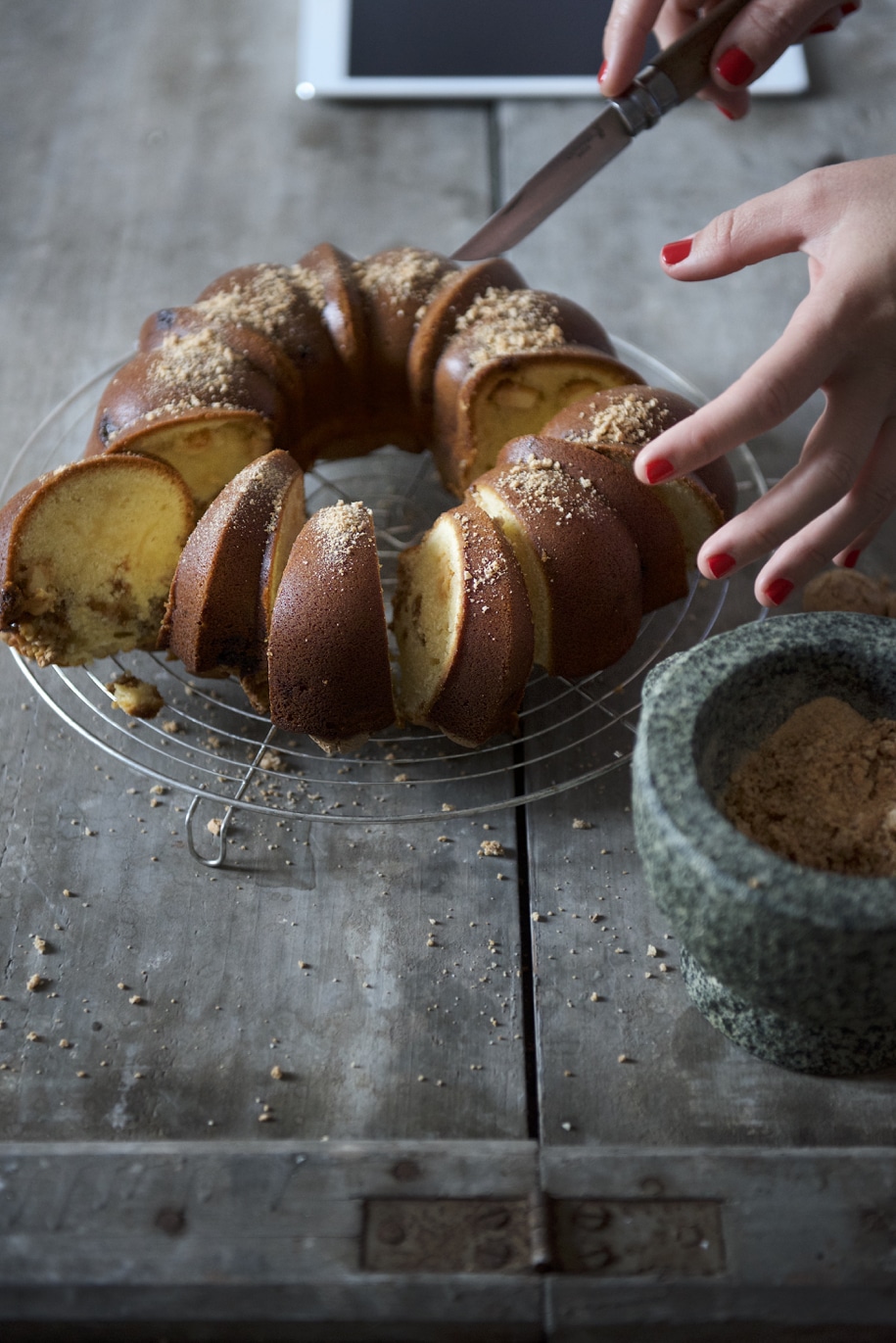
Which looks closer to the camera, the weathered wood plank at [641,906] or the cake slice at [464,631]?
the weathered wood plank at [641,906]

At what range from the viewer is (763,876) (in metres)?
0.95

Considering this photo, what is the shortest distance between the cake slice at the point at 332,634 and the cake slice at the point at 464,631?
0.07m

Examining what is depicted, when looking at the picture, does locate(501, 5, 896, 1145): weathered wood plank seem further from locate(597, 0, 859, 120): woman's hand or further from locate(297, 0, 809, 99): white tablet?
locate(597, 0, 859, 120): woman's hand

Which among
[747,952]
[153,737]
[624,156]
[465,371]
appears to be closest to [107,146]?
[624,156]

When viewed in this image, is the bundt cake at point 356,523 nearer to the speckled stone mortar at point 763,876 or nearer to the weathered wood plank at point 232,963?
the weathered wood plank at point 232,963

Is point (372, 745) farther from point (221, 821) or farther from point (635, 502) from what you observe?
point (635, 502)

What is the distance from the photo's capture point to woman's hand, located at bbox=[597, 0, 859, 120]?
5.14ft

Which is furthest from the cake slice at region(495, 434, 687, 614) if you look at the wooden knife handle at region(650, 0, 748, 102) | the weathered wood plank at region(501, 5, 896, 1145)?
the wooden knife handle at region(650, 0, 748, 102)

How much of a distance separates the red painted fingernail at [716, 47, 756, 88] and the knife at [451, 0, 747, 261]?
0.02 m

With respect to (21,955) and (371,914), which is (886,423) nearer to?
(371,914)

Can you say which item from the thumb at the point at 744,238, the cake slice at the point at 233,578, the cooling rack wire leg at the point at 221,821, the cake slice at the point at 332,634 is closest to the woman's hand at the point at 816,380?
the thumb at the point at 744,238

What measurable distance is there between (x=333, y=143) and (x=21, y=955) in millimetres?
1638

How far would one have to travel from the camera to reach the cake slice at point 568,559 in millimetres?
1312

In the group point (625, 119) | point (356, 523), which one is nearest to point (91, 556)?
point (356, 523)
